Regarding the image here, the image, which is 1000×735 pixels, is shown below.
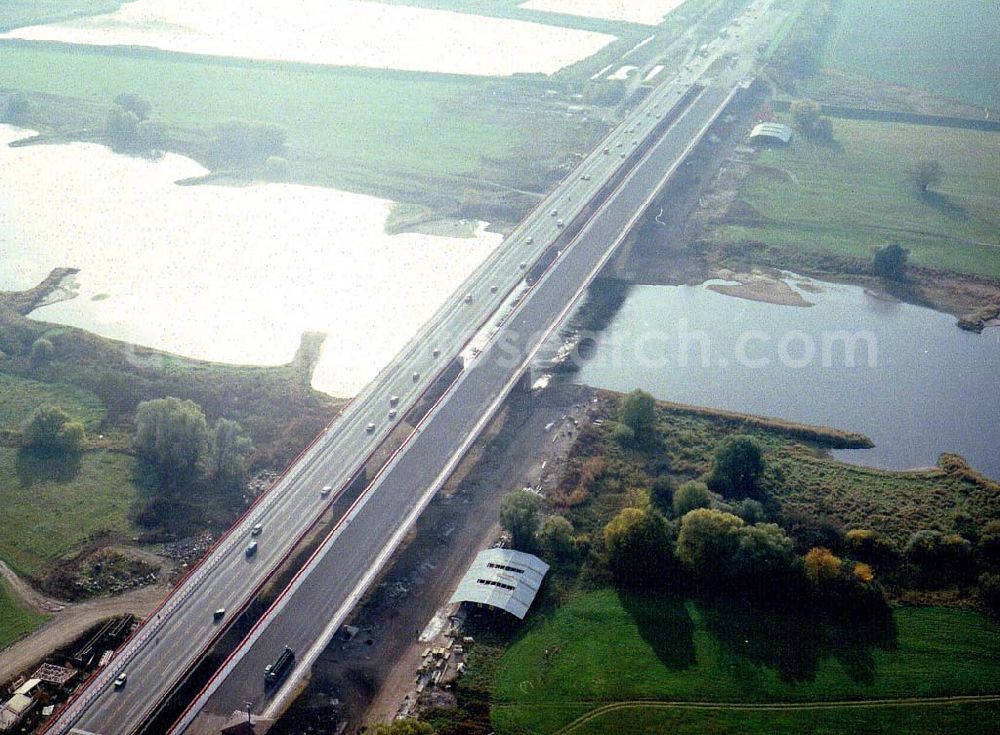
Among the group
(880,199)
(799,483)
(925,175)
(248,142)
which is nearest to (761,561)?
(799,483)

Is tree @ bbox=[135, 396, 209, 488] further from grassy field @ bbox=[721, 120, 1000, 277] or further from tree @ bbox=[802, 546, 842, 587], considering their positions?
grassy field @ bbox=[721, 120, 1000, 277]

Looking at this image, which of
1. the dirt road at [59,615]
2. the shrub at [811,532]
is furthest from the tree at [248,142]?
the shrub at [811,532]

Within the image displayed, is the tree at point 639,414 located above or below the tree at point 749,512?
above

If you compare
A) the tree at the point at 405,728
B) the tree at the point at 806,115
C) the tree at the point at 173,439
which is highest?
the tree at the point at 806,115

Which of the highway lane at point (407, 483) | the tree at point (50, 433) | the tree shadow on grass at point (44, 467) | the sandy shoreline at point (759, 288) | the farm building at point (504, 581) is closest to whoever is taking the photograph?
the highway lane at point (407, 483)

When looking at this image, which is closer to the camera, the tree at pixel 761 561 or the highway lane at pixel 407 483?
the highway lane at pixel 407 483

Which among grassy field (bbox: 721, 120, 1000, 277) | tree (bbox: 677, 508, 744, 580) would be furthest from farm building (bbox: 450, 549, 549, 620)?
grassy field (bbox: 721, 120, 1000, 277)

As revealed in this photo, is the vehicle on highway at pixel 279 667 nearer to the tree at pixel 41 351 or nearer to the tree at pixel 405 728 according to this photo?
the tree at pixel 405 728
